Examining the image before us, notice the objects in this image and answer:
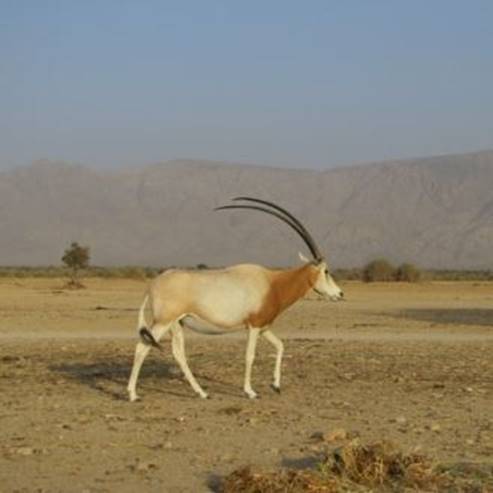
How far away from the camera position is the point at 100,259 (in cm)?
13325

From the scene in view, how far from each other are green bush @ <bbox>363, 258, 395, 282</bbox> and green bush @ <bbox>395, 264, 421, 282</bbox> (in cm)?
34

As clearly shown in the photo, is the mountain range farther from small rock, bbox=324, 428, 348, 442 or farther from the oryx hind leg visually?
small rock, bbox=324, 428, 348, 442

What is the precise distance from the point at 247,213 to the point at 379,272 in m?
77.0

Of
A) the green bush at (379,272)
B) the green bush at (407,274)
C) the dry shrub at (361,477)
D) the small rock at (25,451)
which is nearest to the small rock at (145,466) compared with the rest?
the dry shrub at (361,477)

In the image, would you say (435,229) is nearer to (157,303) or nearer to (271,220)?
(271,220)

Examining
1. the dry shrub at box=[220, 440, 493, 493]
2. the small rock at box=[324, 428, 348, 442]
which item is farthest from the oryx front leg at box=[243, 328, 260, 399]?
the dry shrub at box=[220, 440, 493, 493]

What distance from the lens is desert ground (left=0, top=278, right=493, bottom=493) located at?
9711 millimetres

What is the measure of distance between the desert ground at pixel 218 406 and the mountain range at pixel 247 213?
10407cm

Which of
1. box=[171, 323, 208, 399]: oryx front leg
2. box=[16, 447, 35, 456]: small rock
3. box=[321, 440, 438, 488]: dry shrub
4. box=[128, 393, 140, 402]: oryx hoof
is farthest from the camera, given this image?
box=[171, 323, 208, 399]: oryx front leg

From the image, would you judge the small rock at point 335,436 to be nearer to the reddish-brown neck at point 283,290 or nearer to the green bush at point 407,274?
the reddish-brown neck at point 283,290

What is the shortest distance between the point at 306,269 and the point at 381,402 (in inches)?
95.2

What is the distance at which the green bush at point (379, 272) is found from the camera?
68188 millimetres

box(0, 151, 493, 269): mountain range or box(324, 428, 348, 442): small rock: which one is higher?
box(0, 151, 493, 269): mountain range

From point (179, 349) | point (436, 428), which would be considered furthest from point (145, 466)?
point (179, 349)
